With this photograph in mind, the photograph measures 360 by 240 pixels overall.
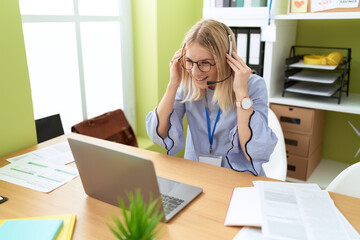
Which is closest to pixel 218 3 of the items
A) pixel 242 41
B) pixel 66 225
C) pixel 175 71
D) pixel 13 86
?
pixel 242 41

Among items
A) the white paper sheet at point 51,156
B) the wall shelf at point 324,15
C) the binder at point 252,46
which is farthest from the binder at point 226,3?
the white paper sheet at point 51,156

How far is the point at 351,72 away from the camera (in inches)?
94.9

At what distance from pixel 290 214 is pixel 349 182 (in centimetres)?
43

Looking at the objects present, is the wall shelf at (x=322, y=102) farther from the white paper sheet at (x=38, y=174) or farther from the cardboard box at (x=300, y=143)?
the white paper sheet at (x=38, y=174)

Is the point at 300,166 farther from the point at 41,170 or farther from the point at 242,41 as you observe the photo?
the point at 41,170

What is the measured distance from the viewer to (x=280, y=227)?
35.3 inches

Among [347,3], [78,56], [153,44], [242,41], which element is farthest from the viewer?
[153,44]

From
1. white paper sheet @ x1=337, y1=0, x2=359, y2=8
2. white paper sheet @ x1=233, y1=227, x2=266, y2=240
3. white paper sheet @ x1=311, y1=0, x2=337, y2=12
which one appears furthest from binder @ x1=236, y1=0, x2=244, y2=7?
white paper sheet @ x1=233, y1=227, x2=266, y2=240

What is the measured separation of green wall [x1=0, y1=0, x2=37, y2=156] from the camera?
1396 millimetres

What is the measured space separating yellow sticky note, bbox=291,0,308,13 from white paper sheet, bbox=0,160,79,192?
1.65 meters

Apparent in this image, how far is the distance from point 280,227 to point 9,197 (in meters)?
0.85

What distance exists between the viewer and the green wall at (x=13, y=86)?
1396 mm

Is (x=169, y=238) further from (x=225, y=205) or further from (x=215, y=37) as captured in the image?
(x=215, y=37)

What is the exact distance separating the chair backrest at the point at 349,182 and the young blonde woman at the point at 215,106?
27 cm
